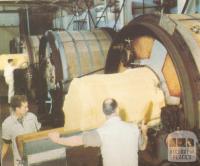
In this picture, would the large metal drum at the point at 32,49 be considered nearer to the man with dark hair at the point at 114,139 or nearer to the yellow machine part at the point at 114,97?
the yellow machine part at the point at 114,97

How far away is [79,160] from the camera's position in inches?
106

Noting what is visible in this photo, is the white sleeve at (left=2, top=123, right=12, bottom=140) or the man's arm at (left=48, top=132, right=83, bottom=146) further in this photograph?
the white sleeve at (left=2, top=123, right=12, bottom=140)

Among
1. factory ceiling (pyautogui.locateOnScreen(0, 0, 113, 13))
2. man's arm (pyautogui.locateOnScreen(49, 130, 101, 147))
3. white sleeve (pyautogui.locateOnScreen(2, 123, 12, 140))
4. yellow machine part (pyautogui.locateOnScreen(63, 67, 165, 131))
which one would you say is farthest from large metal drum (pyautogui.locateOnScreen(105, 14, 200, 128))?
factory ceiling (pyautogui.locateOnScreen(0, 0, 113, 13))

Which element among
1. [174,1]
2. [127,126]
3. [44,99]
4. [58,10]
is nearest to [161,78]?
[127,126]

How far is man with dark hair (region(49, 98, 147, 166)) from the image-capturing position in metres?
1.97

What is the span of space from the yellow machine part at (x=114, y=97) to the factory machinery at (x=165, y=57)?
127 millimetres

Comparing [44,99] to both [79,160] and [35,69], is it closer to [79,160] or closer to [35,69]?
[35,69]

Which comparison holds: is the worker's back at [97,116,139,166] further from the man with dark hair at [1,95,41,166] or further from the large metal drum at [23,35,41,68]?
the large metal drum at [23,35,41,68]

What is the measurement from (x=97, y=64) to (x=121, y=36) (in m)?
1.03

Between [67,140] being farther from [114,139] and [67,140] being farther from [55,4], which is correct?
[55,4]

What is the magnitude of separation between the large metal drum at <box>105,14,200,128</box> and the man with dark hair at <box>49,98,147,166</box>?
41 centimetres

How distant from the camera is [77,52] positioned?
397cm

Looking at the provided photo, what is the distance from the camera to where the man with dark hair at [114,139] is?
6.48 feet

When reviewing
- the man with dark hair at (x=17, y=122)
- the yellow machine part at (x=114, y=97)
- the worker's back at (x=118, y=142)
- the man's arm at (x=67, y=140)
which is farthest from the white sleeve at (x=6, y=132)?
the worker's back at (x=118, y=142)
